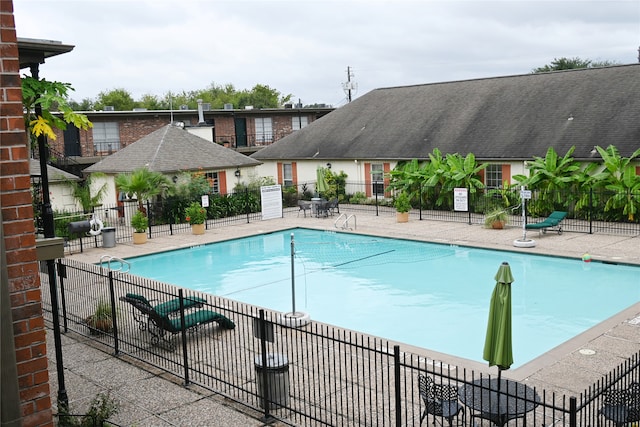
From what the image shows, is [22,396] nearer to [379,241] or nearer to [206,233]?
[379,241]

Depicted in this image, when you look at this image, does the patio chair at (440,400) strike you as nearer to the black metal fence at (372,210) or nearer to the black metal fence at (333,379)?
the black metal fence at (333,379)

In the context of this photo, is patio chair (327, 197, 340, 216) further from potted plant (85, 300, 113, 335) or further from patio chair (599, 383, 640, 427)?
patio chair (599, 383, 640, 427)

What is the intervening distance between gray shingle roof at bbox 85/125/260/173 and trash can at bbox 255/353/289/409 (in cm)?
2285

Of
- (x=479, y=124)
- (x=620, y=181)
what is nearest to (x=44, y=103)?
(x=620, y=181)

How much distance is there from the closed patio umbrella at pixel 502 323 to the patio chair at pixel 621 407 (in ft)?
3.96

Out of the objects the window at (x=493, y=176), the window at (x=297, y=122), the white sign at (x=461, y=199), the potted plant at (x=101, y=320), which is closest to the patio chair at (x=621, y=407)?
the potted plant at (x=101, y=320)

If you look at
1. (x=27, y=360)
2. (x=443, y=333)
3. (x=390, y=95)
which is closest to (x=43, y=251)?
(x=27, y=360)

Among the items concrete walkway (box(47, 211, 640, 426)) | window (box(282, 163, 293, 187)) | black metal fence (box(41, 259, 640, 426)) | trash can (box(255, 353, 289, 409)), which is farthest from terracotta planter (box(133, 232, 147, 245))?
trash can (box(255, 353, 289, 409))

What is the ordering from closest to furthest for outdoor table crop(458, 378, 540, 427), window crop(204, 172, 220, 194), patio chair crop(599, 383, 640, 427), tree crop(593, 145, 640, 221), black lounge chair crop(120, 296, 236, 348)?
outdoor table crop(458, 378, 540, 427)
patio chair crop(599, 383, 640, 427)
black lounge chair crop(120, 296, 236, 348)
tree crop(593, 145, 640, 221)
window crop(204, 172, 220, 194)

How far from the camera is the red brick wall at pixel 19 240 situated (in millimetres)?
3551

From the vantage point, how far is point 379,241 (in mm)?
24578

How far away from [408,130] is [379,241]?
1204 cm

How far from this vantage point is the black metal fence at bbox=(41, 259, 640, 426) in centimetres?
761

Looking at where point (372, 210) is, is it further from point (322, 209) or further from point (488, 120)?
point (488, 120)
